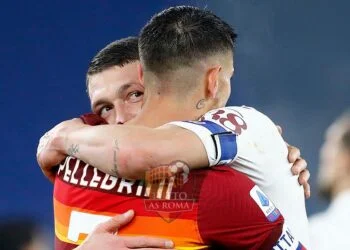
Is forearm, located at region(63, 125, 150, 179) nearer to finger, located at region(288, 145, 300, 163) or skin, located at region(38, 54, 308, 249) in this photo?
skin, located at region(38, 54, 308, 249)

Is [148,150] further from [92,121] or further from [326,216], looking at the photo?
[326,216]

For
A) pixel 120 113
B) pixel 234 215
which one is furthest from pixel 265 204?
pixel 120 113

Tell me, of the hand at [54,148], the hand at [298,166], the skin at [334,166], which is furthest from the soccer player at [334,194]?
the hand at [54,148]

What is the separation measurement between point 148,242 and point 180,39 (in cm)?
48

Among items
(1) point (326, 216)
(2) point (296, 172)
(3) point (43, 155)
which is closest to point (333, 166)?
(1) point (326, 216)

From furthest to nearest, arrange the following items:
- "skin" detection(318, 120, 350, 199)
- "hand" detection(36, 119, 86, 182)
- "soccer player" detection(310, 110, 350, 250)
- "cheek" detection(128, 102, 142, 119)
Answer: "skin" detection(318, 120, 350, 199) < "soccer player" detection(310, 110, 350, 250) < "cheek" detection(128, 102, 142, 119) < "hand" detection(36, 119, 86, 182)

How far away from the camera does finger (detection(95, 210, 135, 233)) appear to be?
1.41 meters

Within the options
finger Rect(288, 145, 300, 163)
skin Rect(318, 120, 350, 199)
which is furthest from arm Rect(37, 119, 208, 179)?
skin Rect(318, 120, 350, 199)

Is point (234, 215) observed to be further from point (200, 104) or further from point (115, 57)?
point (115, 57)

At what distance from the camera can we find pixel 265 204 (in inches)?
56.1

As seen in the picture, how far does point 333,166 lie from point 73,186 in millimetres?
2447

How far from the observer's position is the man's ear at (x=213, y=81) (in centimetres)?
155

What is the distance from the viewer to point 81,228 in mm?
1492
